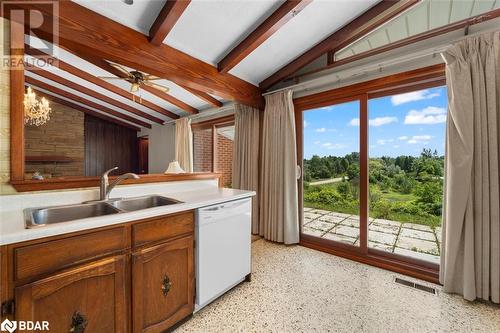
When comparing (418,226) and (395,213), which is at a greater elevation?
(395,213)

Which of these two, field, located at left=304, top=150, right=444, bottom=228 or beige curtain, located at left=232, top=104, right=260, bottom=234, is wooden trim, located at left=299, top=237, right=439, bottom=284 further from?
beige curtain, located at left=232, top=104, right=260, bottom=234

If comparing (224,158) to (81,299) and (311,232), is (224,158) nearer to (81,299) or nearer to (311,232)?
(311,232)

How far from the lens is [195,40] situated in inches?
80.5

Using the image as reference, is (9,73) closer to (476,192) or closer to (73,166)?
(476,192)

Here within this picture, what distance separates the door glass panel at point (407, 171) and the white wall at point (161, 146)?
4.40m

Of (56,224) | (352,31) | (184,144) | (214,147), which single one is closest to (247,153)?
(214,147)

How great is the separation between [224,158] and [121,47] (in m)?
2.91

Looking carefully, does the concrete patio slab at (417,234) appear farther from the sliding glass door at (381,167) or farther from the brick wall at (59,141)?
the brick wall at (59,141)

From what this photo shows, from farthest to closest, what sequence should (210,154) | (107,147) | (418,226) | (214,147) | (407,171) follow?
(107,147) < (210,154) < (214,147) < (418,226) < (407,171)

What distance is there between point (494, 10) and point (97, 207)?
137 inches

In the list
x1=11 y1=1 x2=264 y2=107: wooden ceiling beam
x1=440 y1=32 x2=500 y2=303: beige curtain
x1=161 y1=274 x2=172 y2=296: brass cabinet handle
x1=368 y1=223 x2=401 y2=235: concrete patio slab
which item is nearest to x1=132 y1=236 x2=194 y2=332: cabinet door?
x1=161 y1=274 x2=172 y2=296: brass cabinet handle

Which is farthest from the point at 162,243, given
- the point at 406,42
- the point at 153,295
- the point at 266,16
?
the point at 406,42

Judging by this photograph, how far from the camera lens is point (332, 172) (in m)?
2.86

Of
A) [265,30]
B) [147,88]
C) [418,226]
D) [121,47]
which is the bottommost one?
[418,226]
